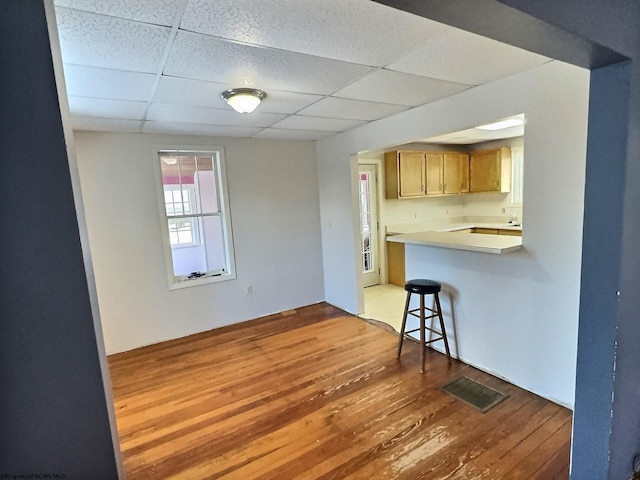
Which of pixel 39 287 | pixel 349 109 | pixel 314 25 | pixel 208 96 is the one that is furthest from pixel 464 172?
pixel 39 287

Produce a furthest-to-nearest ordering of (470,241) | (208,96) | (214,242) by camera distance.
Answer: (214,242), (470,241), (208,96)

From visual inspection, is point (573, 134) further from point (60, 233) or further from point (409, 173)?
point (409, 173)

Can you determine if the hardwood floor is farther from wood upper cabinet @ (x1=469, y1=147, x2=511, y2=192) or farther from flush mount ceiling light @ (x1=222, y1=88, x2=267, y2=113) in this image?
wood upper cabinet @ (x1=469, y1=147, x2=511, y2=192)

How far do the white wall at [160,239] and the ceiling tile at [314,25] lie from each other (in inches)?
97.9

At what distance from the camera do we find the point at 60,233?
58 centimetres

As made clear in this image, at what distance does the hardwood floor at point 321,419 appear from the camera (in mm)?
1899

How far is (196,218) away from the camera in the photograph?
413 cm

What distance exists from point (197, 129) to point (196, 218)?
3.69 ft

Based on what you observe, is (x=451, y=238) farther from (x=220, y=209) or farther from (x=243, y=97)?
(x=220, y=209)

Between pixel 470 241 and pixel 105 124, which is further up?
pixel 105 124

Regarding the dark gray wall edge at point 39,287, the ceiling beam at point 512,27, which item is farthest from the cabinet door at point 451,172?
the dark gray wall edge at point 39,287

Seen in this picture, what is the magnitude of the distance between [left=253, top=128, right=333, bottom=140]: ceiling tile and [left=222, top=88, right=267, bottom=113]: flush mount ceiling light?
1.32 meters

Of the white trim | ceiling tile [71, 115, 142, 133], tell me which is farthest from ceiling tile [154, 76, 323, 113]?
the white trim

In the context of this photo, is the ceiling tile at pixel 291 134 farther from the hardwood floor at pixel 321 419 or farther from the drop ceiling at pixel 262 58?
the hardwood floor at pixel 321 419
